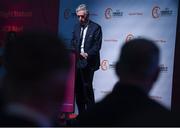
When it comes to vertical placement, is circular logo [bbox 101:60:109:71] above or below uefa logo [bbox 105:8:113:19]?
below

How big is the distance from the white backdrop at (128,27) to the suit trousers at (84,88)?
0.40 meters

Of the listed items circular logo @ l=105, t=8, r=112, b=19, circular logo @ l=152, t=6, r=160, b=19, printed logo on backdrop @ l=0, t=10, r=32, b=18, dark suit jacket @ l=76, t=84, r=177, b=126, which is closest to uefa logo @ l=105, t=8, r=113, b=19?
circular logo @ l=105, t=8, r=112, b=19

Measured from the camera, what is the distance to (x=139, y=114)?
102 inches

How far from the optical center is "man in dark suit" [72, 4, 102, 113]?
7.88 meters

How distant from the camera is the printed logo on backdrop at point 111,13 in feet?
29.3

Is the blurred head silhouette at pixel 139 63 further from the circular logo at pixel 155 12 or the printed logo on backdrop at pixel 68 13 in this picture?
the printed logo on backdrop at pixel 68 13

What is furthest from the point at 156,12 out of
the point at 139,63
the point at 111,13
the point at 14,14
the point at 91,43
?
the point at 139,63

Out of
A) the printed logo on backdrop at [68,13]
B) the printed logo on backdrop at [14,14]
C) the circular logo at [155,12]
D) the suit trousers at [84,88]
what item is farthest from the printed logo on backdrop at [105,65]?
the printed logo on backdrop at [14,14]

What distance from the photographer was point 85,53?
26.0ft

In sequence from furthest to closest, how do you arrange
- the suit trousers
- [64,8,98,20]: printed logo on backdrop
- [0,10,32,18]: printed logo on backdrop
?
[0,10,32,18]: printed logo on backdrop
[64,8,98,20]: printed logo on backdrop
the suit trousers

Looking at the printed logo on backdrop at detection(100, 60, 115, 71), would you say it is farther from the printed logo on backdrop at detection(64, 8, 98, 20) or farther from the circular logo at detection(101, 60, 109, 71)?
the printed logo on backdrop at detection(64, 8, 98, 20)

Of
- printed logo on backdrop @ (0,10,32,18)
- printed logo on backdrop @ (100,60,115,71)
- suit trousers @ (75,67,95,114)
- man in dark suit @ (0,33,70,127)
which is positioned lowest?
suit trousers @ (75,67,95,114)

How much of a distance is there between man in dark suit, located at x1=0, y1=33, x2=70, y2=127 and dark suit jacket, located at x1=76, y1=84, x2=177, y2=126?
660 mm

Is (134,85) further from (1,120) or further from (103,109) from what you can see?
(1,120)
